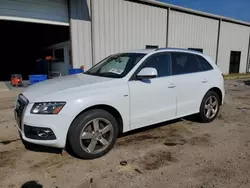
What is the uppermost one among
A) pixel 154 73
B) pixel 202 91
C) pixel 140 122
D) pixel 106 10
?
pixel 106 10

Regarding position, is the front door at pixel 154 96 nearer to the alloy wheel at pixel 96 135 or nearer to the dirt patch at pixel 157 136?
the dirt patch at pixel 157 136

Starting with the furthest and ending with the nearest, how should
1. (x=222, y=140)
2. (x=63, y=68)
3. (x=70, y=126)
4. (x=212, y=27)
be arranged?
1. (x=212, y=27)
2. (x=63, y=68)
3. (x=222, y=140)
4. (x=70, y=126)

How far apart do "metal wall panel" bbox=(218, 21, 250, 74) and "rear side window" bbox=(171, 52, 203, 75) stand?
13786mm

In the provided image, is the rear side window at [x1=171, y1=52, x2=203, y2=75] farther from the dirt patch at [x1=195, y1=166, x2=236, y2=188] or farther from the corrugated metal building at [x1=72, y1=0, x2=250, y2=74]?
the corrugated metal building at [x1=72, y1=0, x2=250, y2=74]

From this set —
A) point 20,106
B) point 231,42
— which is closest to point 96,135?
point 20,106

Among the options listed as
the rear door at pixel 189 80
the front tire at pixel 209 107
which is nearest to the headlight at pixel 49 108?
the rear door at pixel 189 80

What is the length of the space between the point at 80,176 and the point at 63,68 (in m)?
11.1

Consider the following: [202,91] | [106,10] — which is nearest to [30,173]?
[202,91]

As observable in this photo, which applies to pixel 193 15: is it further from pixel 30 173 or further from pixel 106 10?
pixel 30 173

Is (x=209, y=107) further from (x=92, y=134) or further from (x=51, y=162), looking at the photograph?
(x=51, y=162)

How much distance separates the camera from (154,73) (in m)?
3.38

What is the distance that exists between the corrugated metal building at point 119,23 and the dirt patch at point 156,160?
24.7 feet

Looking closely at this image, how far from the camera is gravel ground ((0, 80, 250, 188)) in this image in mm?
2602

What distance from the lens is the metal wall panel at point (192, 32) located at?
13266mm
